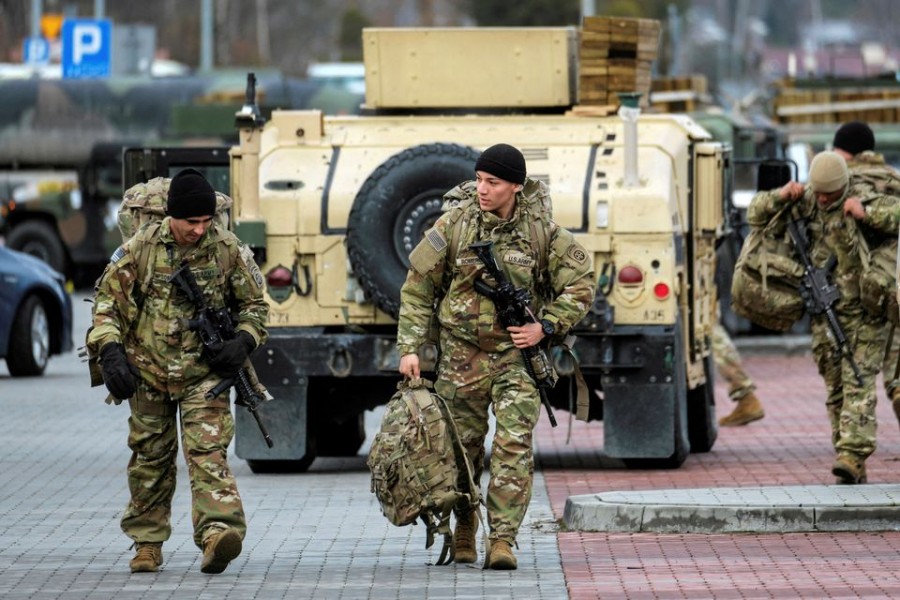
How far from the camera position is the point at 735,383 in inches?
693

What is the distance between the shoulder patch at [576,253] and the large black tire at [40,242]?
1024 inches

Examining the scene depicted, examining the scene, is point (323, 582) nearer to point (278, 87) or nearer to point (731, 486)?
point (731, 486)

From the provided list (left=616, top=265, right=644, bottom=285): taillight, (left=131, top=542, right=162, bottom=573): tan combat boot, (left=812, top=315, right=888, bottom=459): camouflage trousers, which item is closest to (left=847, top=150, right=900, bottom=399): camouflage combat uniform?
(left=812, top=315, right=888, bottom=459): camouflage trousers

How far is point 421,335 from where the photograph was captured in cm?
1044

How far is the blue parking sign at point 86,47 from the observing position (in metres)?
46.1

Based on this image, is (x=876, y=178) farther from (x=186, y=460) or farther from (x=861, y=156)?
(x=186, y=460)

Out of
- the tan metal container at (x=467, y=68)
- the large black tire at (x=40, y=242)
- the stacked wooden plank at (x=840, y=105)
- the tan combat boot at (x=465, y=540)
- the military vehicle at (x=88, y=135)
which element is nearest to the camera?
the tan combat boot at (x=465, y=540)

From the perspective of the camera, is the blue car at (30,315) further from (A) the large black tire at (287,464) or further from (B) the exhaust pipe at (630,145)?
(B) the exhaust pipe at (630,145)

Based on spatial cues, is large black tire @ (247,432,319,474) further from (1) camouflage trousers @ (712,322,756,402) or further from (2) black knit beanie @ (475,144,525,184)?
(2) black knit beanie @ (475,144,525,184)

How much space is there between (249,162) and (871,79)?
17460mm

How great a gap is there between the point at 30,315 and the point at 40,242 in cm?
1450

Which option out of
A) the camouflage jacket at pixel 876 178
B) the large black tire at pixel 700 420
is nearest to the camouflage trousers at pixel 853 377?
the camouflage jacket at pixel 876 178

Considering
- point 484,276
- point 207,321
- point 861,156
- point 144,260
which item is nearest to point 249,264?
point 207,321

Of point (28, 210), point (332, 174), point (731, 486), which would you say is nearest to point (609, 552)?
point (731, 486)
